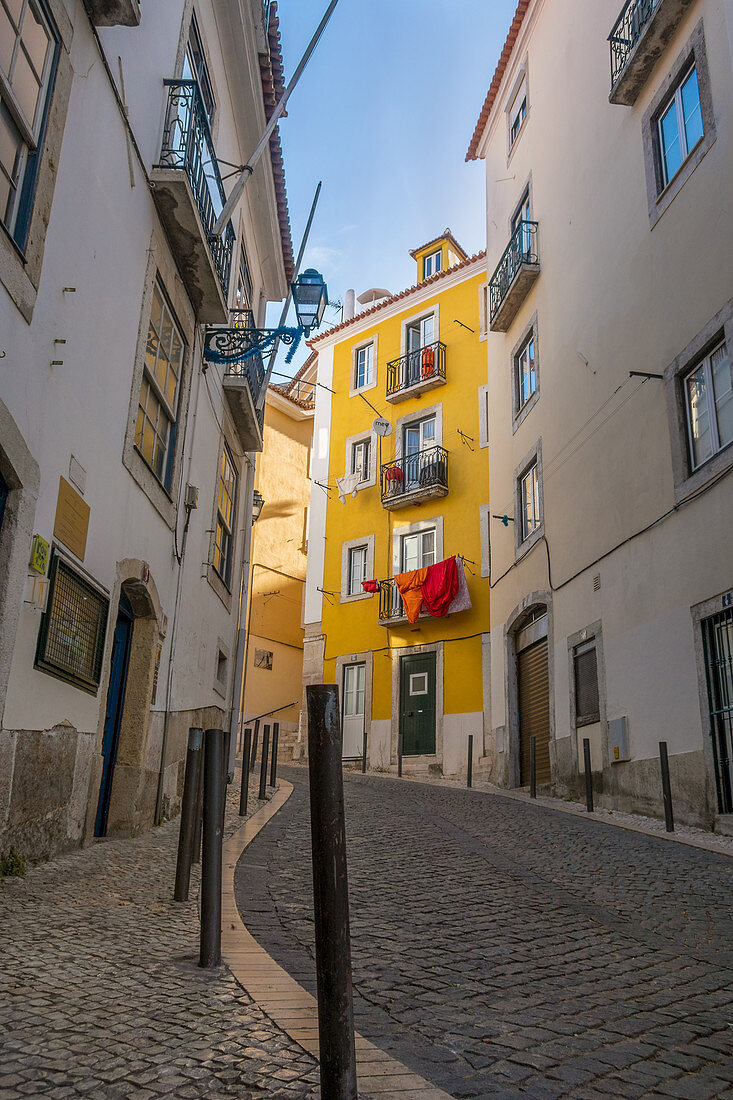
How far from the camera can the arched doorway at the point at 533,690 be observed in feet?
49.3

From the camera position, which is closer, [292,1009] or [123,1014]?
[123,1014]

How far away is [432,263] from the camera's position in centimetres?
2836

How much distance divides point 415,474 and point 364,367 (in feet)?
16.1

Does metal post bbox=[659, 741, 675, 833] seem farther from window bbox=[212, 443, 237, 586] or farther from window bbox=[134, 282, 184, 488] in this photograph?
window bbox=[212, 443, 237, 586]

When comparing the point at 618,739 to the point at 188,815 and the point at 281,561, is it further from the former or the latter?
the point at 281,561

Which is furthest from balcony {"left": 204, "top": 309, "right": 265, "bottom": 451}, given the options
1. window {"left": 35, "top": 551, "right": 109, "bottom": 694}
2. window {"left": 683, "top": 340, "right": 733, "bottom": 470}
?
window {"left": 683, "top": 340, "right": 733, "bottom": 470}

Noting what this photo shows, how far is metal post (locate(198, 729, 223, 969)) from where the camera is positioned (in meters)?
3.42

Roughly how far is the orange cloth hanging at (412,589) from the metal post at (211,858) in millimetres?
18548

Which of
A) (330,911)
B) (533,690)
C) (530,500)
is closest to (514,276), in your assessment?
(530,500)

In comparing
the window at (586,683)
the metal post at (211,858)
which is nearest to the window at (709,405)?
the window at (586,683)

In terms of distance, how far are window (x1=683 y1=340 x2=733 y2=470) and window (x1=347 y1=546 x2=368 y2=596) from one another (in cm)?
1548

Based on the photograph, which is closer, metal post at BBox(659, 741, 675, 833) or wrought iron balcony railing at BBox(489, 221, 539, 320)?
metal post at BBox(659, 741, 675, 833)

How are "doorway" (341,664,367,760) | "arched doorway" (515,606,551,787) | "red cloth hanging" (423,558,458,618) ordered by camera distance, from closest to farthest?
"arched doorway" (515,606,551,787), "red cloth hanging" (423,558,458,618), "doorway" (341,664,367,760)

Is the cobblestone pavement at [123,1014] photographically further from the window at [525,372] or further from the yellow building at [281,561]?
the yellow building at [281,561]
